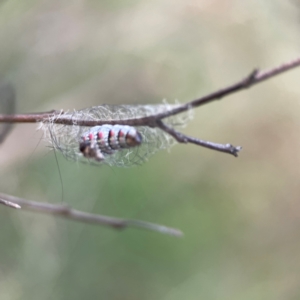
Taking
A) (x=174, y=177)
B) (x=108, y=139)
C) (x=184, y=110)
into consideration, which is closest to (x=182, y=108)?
(x=184, y=110)

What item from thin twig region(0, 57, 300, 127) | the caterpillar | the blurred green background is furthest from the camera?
the blurred green background

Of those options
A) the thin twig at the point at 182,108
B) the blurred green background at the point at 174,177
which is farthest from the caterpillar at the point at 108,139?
the blurred green background at the point at 174,177

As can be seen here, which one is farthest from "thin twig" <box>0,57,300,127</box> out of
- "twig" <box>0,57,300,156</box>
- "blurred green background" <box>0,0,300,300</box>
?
"blurred green background" <box>0,0,300,300</box>

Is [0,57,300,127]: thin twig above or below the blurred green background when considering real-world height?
below

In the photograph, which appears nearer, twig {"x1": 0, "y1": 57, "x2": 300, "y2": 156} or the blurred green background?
twig {"x1": 0, "y1": 57, "x2": 300, "y2": 156}

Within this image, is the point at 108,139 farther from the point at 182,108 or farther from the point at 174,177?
the point at 174,177

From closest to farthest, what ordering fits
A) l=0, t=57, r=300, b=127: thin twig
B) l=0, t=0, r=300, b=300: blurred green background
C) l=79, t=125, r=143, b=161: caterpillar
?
l=0, t=57, r=300, b=127: thin twig, l=79, t=125, r=143, b=161: caterpillar, l=0, t=0, r=300, b=300: blurred green background

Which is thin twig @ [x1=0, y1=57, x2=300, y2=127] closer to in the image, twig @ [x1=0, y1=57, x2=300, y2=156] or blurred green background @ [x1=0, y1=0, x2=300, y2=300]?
twig @ [x1=0, y1=57, x2=300, y2=156]

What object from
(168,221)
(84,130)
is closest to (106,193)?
(168,221)
